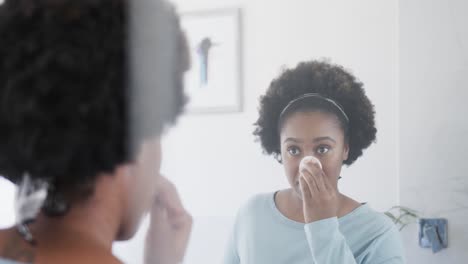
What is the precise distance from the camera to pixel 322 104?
914mm

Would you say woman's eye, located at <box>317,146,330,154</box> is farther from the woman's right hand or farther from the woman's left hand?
the woman's right hand

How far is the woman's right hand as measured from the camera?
2.02ft

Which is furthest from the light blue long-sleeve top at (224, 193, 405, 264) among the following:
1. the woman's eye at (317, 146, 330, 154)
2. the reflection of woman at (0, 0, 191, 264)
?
the reflection of woman at (0, 0, 191, 264)

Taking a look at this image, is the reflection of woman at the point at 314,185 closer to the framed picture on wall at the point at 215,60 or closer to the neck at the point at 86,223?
the framed picture on wall at the point at 215,60

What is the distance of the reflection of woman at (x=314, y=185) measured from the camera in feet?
2.89

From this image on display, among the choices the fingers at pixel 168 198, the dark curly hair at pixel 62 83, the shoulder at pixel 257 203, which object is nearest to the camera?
the dark curly hair at pixel 62 83

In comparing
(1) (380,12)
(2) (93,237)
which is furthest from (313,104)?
(2) (93,237)

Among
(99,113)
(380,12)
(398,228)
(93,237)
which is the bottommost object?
(398,228)

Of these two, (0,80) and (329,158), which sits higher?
(0,80)

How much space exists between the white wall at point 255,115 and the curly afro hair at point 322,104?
0.05 feet

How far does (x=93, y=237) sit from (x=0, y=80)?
0.15 m

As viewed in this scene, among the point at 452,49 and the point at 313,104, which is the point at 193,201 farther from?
the point at 452,49

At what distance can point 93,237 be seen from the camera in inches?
18.8

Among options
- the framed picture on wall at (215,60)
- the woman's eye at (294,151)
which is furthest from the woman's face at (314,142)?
the framed picture on wall at (215,60)
